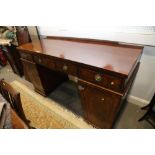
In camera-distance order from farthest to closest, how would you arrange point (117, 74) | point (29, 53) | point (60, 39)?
point (60, 39), point (29, 53), point (117, 74)

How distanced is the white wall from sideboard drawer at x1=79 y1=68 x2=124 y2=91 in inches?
22.8

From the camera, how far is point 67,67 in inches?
46.3

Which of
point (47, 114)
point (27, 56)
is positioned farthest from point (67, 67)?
point (47, 114)

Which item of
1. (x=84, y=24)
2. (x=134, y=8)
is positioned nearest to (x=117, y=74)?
(x=134, y=8)

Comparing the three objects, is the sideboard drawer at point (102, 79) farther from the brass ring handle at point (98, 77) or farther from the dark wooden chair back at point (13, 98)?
the dark wooden chair back at point (13, 98)

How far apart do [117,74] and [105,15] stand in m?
0.64

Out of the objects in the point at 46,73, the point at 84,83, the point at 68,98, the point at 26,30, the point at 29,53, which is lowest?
the point at 68,98

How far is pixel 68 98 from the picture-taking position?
1944mm

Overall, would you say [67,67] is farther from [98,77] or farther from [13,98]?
[13,98]

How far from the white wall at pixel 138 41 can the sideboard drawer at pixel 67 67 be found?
0.54m

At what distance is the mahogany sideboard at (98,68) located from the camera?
93cm

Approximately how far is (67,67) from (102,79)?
0.37 m

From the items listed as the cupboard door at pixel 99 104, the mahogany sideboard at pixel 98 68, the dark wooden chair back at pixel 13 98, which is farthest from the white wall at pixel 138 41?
the dark wooden chair back at pixel 13 98
